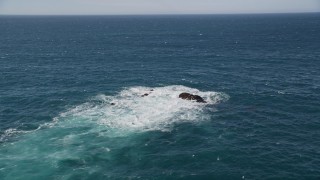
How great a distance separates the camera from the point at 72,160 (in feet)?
223

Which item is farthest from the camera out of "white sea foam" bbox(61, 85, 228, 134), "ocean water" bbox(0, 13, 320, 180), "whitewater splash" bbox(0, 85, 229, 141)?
"white sea foam" bbox(61, 85, 228, 134)

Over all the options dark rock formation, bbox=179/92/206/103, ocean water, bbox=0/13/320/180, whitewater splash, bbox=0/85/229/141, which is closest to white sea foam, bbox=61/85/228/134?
whitewater splash, bbox=0/85/229/141

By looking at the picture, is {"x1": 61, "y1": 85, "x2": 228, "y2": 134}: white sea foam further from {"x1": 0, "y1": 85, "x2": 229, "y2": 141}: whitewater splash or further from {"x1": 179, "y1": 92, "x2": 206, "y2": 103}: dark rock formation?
{"x1": 179, "y1": 92, "x2": 206, "y2": 103}: dark rock formation

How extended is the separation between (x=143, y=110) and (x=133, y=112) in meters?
3.16

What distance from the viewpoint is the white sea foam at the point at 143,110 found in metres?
86.2

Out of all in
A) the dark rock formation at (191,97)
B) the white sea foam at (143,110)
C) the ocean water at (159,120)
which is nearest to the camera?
the ocean water at (159,120)

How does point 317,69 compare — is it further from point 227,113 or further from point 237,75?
point 227,113

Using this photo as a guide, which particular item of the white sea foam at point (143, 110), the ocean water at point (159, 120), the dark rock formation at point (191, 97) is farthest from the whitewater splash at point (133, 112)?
the dark rock formation at point (191, 97)

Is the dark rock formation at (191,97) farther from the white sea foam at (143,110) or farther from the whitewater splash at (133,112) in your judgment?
the whitewater splash at (133,112)

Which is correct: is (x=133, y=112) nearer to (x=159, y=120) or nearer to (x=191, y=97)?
(x=159, y=120)

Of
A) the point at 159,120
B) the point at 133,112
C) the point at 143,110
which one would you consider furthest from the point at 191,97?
the point at 133,112

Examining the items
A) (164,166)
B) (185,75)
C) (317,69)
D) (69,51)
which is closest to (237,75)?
(185,75)

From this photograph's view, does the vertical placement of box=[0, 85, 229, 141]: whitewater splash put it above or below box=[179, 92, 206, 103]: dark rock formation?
below

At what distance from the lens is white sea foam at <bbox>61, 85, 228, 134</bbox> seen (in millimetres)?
86188
